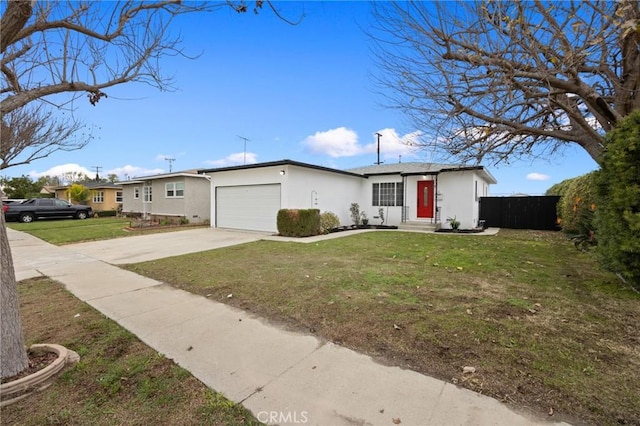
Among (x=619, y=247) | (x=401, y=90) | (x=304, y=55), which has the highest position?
(x=304, y=55)

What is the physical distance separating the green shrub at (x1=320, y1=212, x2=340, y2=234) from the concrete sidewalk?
9.05 m

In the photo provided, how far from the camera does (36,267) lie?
7.20m

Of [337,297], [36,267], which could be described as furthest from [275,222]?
[337,297]

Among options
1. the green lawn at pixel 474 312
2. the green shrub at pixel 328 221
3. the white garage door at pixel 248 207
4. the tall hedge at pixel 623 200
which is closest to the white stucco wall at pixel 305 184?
the white garage door at pixel 248 207

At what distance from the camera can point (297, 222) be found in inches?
476

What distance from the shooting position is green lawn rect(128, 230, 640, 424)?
2396 millimetres

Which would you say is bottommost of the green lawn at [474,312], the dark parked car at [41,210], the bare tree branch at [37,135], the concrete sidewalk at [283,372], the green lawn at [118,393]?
the green lawn at [118,393]

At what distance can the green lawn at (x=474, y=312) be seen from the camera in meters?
2.40

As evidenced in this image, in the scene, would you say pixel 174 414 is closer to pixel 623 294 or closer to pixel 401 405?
pixel 401 405

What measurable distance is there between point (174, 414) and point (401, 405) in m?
1.62

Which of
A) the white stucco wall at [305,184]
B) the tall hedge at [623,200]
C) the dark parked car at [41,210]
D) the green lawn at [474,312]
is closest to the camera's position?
the green lawn at [474,312]

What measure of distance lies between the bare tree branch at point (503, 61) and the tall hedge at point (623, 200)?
83cm

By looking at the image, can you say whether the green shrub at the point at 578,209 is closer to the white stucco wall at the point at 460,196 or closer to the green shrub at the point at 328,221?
the white stucco wall at the point at 460,196

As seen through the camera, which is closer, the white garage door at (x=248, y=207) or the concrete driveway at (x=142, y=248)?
the concrete driveway at (x=142, y=248)
